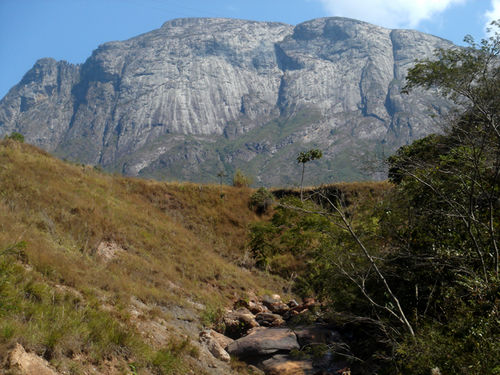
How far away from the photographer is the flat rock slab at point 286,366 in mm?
10664

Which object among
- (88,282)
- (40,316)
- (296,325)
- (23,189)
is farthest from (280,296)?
(40,316)

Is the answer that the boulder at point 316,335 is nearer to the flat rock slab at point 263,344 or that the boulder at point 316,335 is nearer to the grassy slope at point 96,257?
the flat rock slab at point 263,344

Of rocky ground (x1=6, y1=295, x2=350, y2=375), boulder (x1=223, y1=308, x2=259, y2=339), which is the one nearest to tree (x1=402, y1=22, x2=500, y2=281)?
rocky ground (x1=6, y1=295, x2=350, y2=375)

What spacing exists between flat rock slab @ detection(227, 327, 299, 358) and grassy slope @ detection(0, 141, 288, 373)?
8.86ft

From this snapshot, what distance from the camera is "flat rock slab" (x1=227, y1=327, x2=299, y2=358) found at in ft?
37.7

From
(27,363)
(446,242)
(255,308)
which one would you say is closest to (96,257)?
(255,308)

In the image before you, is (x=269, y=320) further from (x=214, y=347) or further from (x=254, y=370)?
(x=214, y=347)

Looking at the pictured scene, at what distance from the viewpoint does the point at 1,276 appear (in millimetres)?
7016

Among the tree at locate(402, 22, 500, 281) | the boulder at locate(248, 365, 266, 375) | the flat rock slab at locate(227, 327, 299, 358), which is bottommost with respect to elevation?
the boulder at locate(248, 365, 266, 375)

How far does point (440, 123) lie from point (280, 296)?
12.7m

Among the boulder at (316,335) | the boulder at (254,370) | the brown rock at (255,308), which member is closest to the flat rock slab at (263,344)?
the boulder at (316,335)

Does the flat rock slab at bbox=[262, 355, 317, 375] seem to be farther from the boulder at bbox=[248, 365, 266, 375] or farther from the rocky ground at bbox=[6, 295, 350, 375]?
the boulder at bbox=[248, 365, 266, 375]

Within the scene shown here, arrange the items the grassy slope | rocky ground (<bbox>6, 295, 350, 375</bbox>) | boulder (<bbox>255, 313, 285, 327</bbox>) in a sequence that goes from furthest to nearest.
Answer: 1. boulder (<bbox>255, 313, 285, 327</bbox>)
2. rocky ground (<bbox>6, 295, 350, 375</bbox>)
3. the grassy slope

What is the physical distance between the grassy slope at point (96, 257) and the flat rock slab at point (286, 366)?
148 inches
